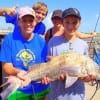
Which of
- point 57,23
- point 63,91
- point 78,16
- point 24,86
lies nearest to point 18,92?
point 24,86

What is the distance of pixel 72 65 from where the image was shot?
5.15 meters

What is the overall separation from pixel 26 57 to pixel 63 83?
64 centimetres

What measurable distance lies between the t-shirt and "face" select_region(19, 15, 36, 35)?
0.36m

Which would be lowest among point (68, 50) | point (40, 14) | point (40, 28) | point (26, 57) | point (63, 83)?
point (63, 83)

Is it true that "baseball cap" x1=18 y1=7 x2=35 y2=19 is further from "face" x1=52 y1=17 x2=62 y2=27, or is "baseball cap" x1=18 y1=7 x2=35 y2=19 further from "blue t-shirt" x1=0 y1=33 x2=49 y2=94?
"face" x1=52 y1=17 x2=62 y2=27

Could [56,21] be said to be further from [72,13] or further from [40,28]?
[72,13]

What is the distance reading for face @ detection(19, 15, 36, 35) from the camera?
17.5ft

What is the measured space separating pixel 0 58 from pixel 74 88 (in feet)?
3.63

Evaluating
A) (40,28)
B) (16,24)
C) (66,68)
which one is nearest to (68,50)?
(66,68)

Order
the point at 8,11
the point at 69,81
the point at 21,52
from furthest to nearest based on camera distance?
the point at 8,11 < the point at 21,52 < the point at 69,81

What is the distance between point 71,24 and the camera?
208 inches

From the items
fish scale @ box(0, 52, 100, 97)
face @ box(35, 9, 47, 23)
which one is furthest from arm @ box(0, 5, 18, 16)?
fish scale @ box(0, 52, 100, 97)

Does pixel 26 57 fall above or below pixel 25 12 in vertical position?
below

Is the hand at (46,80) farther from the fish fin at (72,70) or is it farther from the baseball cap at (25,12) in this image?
the baseball cap at (25,12)
